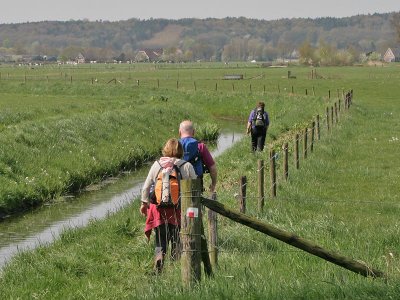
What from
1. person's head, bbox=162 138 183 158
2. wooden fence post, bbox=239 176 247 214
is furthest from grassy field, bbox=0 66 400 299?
person's head, bbox=162 138 183 158

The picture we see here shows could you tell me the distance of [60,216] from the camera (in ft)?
69.6

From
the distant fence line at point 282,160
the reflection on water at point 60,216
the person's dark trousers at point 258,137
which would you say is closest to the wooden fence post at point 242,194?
the distant fence line at point 282,160

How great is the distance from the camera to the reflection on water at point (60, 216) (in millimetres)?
17969

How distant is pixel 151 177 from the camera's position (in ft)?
37.1

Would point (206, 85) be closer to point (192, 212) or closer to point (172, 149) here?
point (172, 149)

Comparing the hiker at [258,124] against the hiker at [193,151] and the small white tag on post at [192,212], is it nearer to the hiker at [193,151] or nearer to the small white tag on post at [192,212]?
the hiker at [193,151]

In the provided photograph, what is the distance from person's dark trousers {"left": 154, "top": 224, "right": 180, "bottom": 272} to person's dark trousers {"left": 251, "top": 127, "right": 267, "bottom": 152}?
1446cm

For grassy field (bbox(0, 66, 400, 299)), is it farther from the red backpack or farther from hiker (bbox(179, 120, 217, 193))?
hiker (bbox(179, 120, 217, 193))

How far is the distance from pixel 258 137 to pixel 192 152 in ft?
45.5

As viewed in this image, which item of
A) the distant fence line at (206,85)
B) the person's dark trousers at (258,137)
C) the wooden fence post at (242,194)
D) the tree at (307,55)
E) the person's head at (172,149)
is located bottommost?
the tree at (307,55)

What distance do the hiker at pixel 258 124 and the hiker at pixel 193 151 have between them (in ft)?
40.9

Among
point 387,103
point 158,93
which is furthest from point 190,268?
point 158,93

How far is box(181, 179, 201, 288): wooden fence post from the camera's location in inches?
374

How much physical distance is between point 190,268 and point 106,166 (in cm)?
1976
